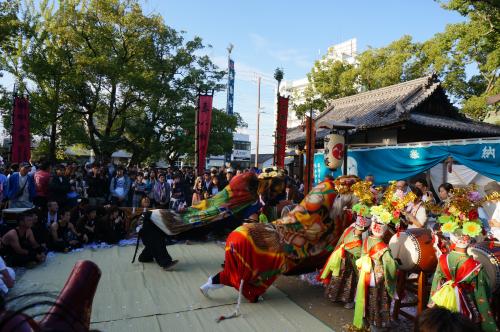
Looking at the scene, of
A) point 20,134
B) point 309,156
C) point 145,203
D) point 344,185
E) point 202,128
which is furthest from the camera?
point 20,134

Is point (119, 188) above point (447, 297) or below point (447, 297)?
above

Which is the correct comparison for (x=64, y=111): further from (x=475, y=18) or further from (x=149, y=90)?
(x=475, y=18)

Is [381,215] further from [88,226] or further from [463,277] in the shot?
[88,226]

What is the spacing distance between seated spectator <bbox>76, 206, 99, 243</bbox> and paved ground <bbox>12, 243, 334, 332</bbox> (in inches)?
38.6

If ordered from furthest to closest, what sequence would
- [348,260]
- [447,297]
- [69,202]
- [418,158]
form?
[418,158], [69,202], [348,260], [447,297]

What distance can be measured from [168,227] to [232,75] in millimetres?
21355

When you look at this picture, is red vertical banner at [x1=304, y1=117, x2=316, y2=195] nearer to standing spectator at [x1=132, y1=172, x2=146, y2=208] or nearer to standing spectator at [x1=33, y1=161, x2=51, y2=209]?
standing spectator at [x1=132, y1=172, x2=146, y2=208]

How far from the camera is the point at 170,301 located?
4.22m

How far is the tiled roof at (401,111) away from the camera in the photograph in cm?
1197

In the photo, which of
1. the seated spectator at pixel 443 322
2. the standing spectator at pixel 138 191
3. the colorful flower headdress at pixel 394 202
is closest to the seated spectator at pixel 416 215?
the colorful flower headdress at pixel 394 202

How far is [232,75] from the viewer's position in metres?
25.4

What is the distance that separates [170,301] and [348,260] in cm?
219

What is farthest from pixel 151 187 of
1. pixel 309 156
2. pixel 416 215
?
pixel 416 215

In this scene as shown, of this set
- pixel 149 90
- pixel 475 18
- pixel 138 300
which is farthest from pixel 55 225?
pixel 475 18
